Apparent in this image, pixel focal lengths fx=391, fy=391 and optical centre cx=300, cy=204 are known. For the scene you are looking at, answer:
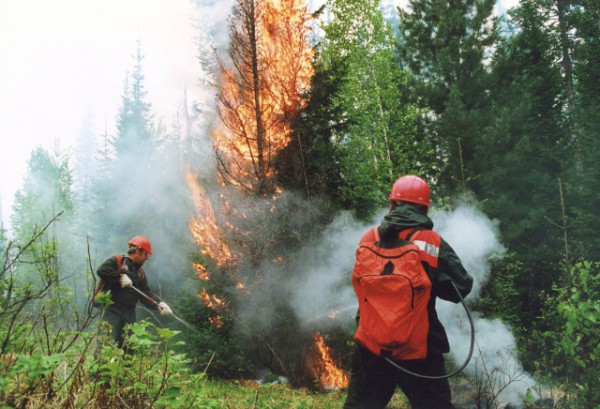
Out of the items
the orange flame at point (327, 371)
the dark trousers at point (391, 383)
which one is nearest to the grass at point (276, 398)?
the orange flame at point (327, 371)

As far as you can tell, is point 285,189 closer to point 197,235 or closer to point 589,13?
point 197,235

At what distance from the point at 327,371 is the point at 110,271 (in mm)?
4449

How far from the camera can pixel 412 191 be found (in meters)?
3.37

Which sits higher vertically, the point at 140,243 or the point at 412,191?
the point at 412,191

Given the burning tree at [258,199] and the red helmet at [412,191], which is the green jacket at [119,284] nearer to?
the burning tree at [258,199]

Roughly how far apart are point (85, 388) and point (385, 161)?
11.0 metres

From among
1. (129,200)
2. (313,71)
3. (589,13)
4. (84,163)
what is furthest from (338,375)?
(84,163)

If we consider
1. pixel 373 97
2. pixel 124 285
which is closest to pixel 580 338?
pixel 124 285

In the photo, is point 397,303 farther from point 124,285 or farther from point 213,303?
point 213,303

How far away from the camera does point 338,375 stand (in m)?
7.55

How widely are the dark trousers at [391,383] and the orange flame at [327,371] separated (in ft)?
15.9

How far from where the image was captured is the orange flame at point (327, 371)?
7.52 meters

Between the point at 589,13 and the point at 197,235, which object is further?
the point at 589,13

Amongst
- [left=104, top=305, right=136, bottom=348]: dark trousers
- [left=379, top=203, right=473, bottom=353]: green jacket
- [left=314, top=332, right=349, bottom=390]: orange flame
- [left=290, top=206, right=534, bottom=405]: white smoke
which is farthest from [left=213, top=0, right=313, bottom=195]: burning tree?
[left=379, top=203, right=473, bottom=353]: green jacket
